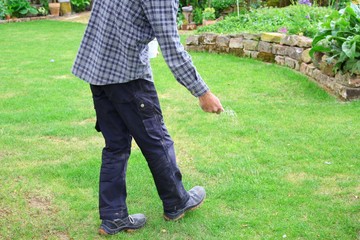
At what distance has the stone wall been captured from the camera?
5.94m

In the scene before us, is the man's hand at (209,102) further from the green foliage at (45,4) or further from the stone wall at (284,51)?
the green foliage at (45,4)

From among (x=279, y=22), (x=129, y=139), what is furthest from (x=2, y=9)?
(x=129, y=139)

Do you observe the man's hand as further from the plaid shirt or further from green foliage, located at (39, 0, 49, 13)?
green foliage, located at (39, 0, 49, 13)

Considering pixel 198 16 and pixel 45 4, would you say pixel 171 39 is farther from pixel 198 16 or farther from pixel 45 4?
pixel 45 4

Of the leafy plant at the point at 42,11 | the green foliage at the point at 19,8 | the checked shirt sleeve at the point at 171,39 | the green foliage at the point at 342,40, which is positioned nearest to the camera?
the checked shirt sleeve at the point at 171,39

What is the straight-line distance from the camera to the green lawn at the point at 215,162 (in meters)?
3.32

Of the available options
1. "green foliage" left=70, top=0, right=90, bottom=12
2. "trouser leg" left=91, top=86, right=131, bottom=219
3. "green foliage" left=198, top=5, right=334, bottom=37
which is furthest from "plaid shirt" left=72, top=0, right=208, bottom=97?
"green foliage" left=70, top=0, right=90, bottom=12

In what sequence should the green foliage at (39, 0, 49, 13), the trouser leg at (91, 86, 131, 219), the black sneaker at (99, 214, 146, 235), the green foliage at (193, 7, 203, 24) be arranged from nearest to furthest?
the trouser leg at (91, 86, 131, 219)
the black sneaker at (99, 214, 146, 235)
the green foliage at (193, 7, 203, 24)
the green foliage at (39, 0, 49, 13)

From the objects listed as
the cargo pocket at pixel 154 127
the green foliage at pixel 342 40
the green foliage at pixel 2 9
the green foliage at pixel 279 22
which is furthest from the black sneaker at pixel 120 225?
the green foliage at pixel 2 9

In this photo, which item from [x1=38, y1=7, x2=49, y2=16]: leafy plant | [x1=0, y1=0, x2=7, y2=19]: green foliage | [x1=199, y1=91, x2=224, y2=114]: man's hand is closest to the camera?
[x1=199, y1=91, x2=224, y2=114]: man's hand

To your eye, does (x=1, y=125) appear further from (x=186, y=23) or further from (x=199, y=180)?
(x=186, y=23)

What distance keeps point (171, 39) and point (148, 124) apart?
482 mm

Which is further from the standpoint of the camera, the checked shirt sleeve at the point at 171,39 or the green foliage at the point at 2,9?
the green foliage at the point at 2,9

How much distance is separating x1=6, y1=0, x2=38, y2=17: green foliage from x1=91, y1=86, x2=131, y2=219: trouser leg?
13213 mm
